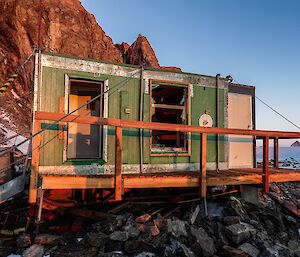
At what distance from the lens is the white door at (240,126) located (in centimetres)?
959

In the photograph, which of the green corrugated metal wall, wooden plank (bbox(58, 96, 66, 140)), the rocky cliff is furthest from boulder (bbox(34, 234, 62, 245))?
the rocky cliff

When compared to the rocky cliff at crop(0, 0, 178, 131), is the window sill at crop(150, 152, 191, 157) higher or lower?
lower

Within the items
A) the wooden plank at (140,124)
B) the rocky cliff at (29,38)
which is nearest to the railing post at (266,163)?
the wooden plank at (140,124)

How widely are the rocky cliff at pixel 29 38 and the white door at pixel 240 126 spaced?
885 inches

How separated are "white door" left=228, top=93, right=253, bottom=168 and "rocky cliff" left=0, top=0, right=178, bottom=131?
885 inches

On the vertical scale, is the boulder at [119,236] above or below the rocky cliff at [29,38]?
below

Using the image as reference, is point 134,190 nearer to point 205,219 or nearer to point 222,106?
point 205,219

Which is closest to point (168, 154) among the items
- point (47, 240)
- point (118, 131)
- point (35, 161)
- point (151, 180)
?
point (151, 180)

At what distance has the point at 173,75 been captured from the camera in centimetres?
858

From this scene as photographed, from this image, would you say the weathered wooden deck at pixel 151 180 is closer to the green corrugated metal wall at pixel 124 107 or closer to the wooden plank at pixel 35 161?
the wooden plank at pixel 35 161

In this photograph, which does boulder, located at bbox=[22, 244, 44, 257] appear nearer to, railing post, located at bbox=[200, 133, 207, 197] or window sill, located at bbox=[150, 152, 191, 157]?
window sill, located at bbox=[150, 152, 191, 157]

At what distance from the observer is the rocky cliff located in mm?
30739

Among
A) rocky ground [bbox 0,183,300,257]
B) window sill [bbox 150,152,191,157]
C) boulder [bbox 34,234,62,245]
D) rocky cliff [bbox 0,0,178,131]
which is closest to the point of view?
rocky ground [bbox 0,183,300,257]

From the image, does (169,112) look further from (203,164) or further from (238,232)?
(238,232)
